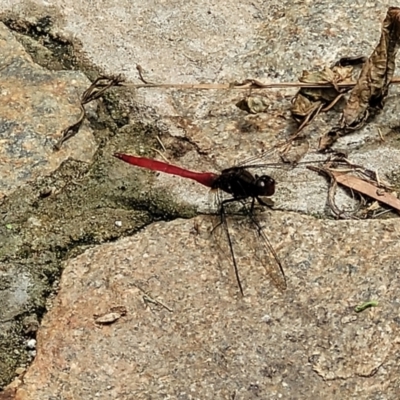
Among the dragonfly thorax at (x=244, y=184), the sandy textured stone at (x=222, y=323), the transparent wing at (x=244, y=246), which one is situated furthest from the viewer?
the dragonfly thorax at (x=244, y=184)

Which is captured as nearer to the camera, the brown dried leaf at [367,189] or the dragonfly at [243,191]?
the dragonfly at [243,191]

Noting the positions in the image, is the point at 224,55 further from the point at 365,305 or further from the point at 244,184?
the point at 365,305

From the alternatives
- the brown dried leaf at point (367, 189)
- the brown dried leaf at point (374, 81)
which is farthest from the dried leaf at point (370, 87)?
the brown dried leaf at point (367, 189)

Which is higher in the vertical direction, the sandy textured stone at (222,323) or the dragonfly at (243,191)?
the dragonfly at (243,191)

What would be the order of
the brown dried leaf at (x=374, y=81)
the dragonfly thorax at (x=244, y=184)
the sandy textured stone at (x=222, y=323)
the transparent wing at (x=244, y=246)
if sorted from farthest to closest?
the brown dried leaf at (x=374, y=81)
the dragonfly thorax at (x=244, y=184)
the transparent wing at (x=244, y=246)
the sandy textured stone at (x=222, y=323)

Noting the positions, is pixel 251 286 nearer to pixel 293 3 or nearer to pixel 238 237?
pixel 238 237

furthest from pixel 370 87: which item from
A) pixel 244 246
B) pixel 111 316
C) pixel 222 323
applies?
pixel 111 316

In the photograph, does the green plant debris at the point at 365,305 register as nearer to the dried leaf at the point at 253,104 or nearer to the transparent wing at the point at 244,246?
the transparent wing at the point at 244,246

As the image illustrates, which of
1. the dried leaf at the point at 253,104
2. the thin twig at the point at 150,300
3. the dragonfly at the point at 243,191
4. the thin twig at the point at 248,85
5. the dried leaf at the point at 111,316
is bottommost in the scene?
the dried leaf at the point at 111,316
